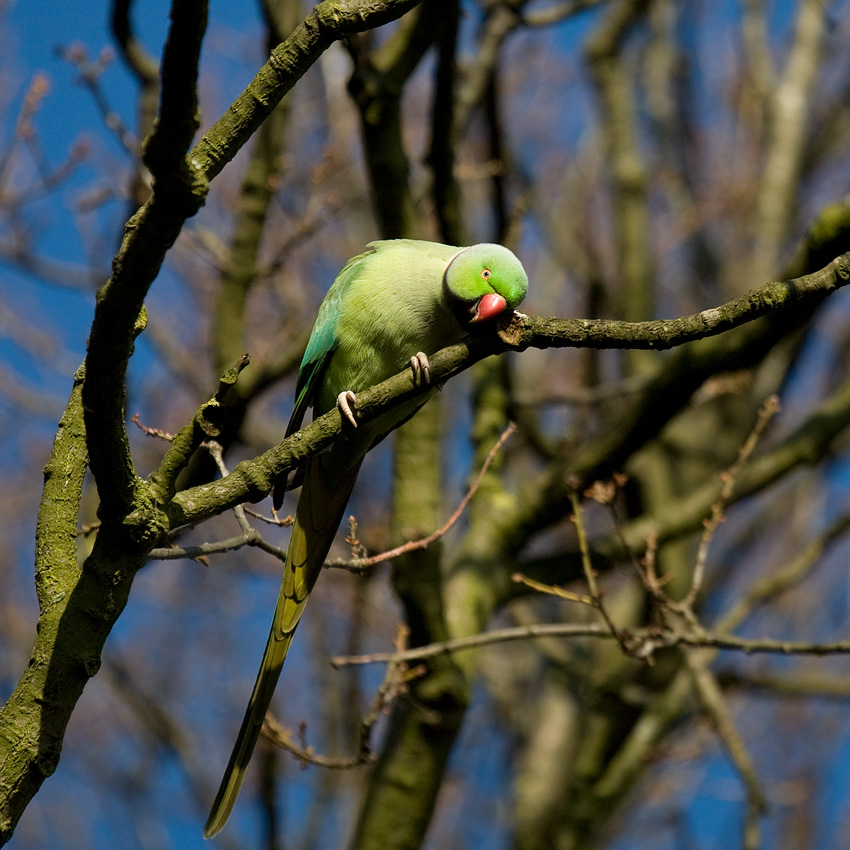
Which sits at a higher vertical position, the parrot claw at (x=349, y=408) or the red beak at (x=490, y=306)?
the red beak at (x=490, y=306)

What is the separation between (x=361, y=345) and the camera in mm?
3570

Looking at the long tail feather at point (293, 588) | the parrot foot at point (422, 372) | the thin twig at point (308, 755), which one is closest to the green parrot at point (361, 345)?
the long tail feather at point (293, 588)

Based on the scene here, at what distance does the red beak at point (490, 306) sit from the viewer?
2975 mm

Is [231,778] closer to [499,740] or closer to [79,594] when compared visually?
[79,594]

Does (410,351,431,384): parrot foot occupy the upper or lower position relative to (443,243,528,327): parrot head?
lower

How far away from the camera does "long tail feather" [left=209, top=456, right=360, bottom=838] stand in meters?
2.89

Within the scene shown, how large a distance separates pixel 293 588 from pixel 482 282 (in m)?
1.32

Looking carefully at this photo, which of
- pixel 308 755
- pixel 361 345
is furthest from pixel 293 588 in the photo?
pixel 361 345

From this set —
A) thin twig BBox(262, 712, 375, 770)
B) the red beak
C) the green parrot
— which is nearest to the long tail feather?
the green parrot

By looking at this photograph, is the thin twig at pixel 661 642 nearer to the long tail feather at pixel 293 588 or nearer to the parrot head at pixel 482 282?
the long tail feather at pixel 293 588

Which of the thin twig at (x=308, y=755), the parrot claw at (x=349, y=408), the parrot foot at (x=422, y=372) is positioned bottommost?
the thin twig at (x=308, y=755)

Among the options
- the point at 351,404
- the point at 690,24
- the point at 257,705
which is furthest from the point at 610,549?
the point at 690,24

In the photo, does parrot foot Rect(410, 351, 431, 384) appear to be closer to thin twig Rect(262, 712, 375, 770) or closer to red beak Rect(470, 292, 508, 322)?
red beak Rect(470, 292, 508, 322)

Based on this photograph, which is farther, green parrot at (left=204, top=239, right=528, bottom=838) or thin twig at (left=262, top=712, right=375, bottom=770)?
thin twig at (left=262, top=712, right=375, bottom=770)
